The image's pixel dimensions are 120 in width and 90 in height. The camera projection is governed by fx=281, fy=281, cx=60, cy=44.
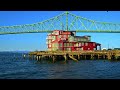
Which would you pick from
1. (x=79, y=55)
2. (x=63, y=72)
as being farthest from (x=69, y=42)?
(x=63, y=72)

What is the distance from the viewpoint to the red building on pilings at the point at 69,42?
71.8 m

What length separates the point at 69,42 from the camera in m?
72.4

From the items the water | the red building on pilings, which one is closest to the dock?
the red building on pilings

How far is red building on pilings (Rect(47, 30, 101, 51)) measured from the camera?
7175cm

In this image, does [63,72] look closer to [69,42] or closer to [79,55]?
[79,55]

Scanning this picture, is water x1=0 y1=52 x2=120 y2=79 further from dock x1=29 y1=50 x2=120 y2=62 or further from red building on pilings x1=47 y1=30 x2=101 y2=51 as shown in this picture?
red building on pilings x1=47 y1=30 x2=101 y2=51

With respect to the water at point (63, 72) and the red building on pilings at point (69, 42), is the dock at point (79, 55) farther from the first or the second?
the water at point (63, 72)

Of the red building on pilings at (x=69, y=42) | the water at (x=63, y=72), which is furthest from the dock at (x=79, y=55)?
the water at (x=63, y=72)
